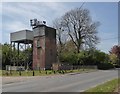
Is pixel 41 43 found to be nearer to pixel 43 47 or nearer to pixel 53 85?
pixel 43 47

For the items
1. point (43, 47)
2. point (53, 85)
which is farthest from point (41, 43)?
point (53, 85)

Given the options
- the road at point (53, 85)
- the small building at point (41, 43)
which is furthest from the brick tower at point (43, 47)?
the road at point (53, 85)

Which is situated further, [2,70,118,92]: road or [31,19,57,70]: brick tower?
[31,19,57,70]: brick tower

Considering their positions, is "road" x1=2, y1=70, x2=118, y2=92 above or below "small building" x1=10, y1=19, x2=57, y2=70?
below

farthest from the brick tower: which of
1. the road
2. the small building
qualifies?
the road

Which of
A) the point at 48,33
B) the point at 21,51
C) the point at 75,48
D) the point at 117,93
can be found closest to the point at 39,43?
the point at 48,33

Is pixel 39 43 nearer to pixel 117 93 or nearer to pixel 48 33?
pixel 48 33

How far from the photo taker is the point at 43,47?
62125 mm

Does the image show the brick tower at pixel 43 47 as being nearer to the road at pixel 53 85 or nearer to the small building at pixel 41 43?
the small building at pixel 41 43

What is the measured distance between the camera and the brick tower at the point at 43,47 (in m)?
61.7

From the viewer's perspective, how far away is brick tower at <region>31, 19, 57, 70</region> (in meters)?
61.7

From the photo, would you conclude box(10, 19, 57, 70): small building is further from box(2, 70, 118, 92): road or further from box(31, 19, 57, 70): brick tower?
box(2, 70, 118, 92): road

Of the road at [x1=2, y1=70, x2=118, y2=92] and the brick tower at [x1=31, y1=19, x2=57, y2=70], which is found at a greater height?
the brick tower at [x1=31, y1=19, x2=57, y2=70]

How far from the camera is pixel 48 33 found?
63.0 m
